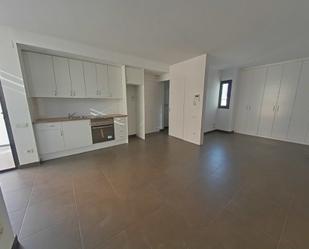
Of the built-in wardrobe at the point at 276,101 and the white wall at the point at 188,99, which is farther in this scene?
the built-in wardrobe at the point at 276,101

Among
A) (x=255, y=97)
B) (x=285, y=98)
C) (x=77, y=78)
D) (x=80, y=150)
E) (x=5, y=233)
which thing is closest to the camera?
(x=5, y=233)

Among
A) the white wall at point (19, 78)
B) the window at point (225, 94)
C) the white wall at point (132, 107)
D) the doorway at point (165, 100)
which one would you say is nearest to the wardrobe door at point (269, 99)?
the window at point (225, 94)

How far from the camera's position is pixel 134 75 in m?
4.21

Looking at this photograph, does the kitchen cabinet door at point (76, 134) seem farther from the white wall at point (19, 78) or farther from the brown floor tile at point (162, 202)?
the white wall at point (19, 78)

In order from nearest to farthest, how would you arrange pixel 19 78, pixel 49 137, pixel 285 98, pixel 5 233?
pixel 5 233
pixel 19 78
pixel 49 137
pixel 285 98

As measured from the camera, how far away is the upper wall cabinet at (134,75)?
4098mm

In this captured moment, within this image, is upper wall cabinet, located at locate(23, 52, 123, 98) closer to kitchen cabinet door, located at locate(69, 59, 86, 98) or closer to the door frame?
kitchen cabinet door, located at locate(69, 59, 86, 98)

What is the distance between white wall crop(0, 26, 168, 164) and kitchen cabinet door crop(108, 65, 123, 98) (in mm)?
968

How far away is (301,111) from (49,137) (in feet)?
23.3

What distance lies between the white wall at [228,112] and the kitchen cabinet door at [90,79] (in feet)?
16.2

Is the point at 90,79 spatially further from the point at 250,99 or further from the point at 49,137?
the point at 250,99

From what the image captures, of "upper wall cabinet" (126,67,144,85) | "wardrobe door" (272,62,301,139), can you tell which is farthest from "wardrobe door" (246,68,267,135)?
"upper wall cabinet" (126,67,144,85)

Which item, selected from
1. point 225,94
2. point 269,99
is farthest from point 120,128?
point 269,99

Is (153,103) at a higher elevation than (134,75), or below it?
below
